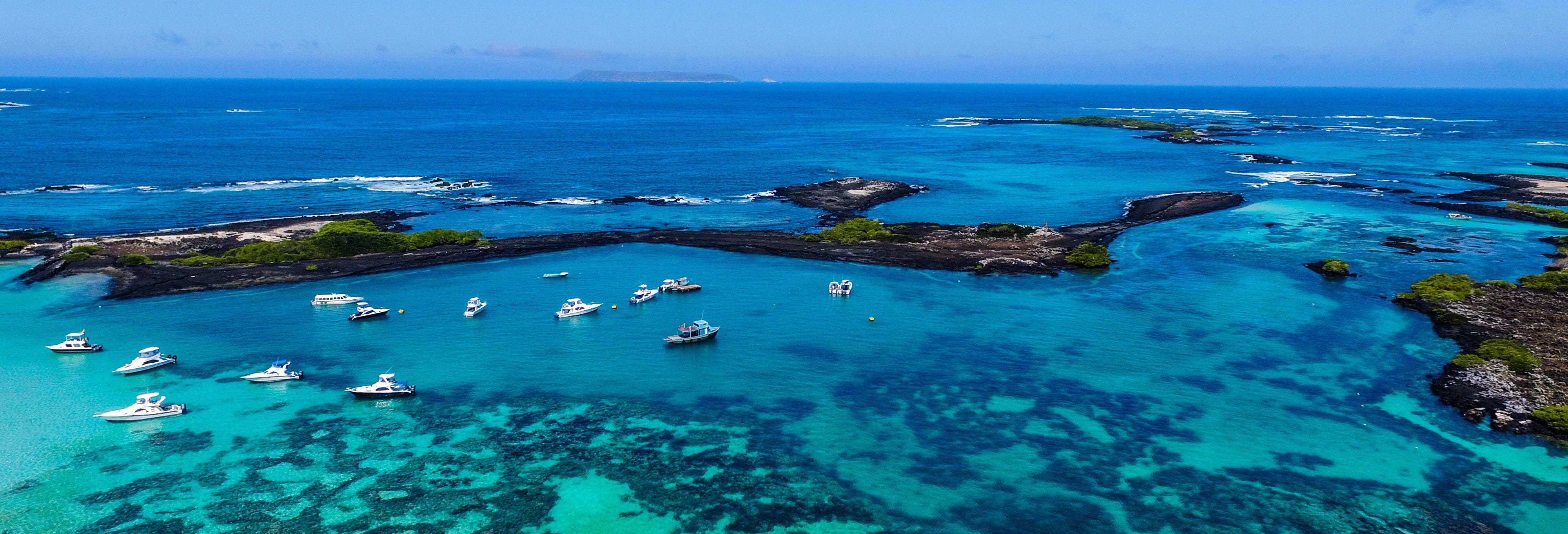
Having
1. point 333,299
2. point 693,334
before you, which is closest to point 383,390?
point 693,334

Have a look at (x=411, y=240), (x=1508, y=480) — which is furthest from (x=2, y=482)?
(x=1508, y=480)

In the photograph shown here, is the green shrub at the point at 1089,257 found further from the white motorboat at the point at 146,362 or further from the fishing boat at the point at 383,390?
the white motorboat at the point at 146,362

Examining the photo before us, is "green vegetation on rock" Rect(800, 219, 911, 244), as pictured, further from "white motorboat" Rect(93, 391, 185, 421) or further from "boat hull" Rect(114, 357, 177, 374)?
"white motorboat" Rect(93, 391, 185, 421)

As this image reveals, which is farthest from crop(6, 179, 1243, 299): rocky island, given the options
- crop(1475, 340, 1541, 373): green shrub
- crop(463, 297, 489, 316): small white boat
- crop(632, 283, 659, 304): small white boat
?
crop(1475, 340, 1541, 373): green shrub

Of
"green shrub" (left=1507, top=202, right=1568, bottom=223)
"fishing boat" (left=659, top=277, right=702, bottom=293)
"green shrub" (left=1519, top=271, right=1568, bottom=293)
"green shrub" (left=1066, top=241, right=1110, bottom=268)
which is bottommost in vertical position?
"fishing boat" (left=659, top=277, right=702, bottom=293)

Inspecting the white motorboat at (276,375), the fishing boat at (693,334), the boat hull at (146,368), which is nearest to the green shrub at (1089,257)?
the fishing boat at (693,334)

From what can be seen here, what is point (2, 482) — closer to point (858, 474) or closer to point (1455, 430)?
point (858, 474)
